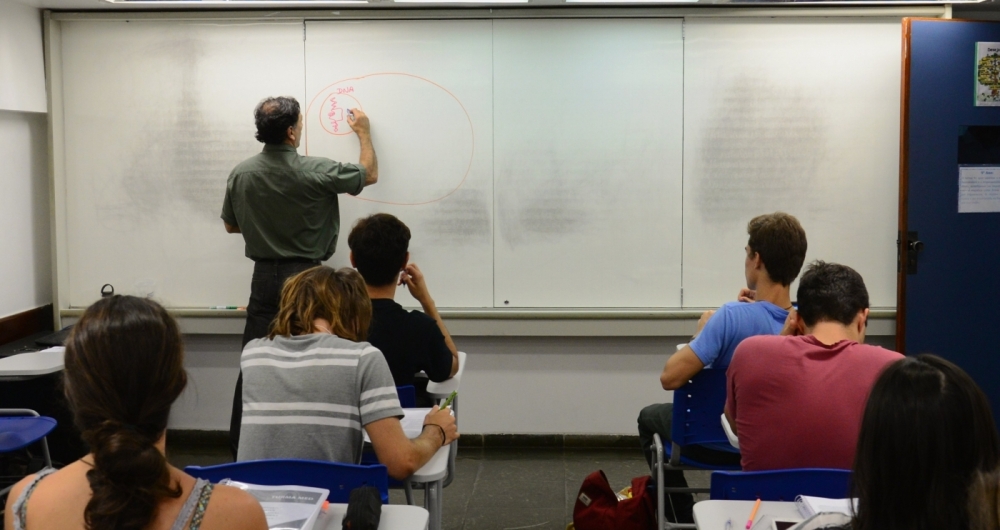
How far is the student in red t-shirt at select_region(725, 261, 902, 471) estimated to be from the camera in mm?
1957

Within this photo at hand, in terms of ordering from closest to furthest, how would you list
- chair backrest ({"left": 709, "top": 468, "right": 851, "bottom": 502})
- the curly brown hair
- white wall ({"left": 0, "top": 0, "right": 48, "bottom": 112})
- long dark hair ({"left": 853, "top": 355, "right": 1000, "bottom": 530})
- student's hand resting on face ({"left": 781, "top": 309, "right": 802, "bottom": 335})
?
1. long dark hair ({"left": 853, "top": 355, "right": 1000, "bottom": 530})
2. chair backrest ({"left": 709, "top": 468, "right": 851, "bottom": 502})
3. student's hand resting on face ({"left": 781, "top": 309, "right": 802, "bottom": 335})
4. the curly brown hair
5. white wall ({"left": 0, "top": 0, "right": 48, "bottom": 112})

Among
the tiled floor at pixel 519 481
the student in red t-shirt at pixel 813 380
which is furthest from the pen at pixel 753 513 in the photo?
the tiled floor at pixel 519 481

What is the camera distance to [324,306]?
2.04 meters

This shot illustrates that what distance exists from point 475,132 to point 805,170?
1557mm

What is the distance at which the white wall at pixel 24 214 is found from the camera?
4.00 metres

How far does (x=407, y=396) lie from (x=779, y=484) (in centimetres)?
110

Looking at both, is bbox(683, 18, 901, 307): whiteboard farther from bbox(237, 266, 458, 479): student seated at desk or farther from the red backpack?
bbox(237, 266, 458, 479): student seated at desk

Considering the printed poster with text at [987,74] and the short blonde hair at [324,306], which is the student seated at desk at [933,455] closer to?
the short blonde hair at [324,306]

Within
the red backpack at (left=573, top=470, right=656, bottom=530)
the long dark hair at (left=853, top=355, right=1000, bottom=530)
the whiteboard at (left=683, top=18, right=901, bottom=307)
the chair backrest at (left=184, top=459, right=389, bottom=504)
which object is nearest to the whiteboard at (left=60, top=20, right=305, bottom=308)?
the whiteboard at (left=683, top=18, right=901, bottom=307)

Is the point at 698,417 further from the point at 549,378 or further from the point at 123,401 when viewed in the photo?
the point at 123,401

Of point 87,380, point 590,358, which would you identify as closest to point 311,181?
point 590,358

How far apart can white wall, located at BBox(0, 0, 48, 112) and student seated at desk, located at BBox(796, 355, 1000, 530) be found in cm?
390

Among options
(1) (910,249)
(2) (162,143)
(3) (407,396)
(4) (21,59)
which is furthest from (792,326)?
(4) (21,59)

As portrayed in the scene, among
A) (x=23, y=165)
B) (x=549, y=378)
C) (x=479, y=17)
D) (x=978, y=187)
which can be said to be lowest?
(x=549, y=378)
